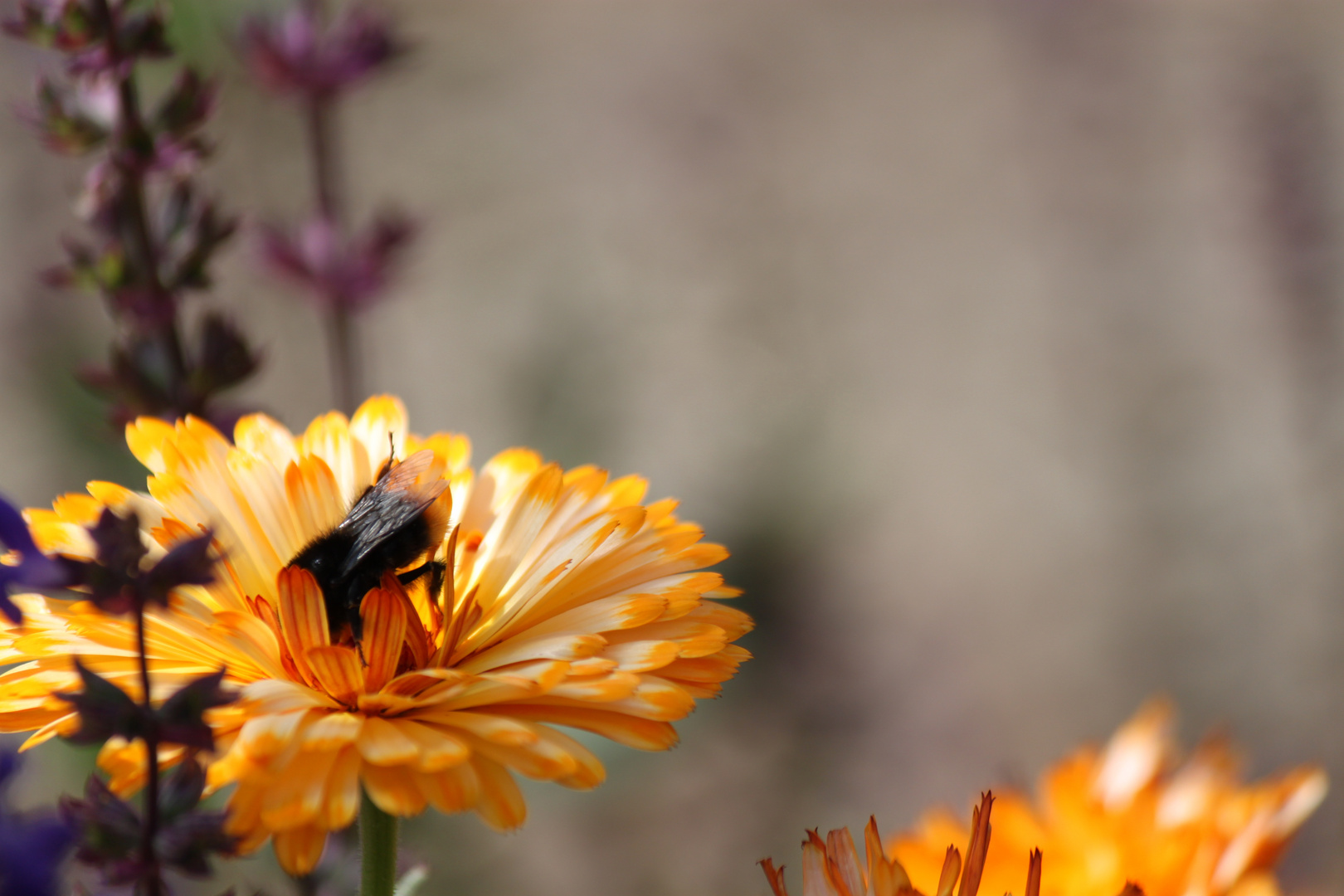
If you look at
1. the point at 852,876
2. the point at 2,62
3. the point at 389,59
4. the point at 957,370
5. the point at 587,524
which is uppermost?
the point at 2,62

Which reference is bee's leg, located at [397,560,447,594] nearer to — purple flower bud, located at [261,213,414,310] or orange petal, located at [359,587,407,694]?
orange petal, located at [359,587,407,694]

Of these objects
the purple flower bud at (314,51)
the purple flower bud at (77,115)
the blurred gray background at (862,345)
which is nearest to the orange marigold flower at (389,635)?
the purple flower bud at (77,115)

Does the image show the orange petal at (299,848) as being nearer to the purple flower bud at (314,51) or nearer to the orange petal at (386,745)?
the orange petal at (386,745)

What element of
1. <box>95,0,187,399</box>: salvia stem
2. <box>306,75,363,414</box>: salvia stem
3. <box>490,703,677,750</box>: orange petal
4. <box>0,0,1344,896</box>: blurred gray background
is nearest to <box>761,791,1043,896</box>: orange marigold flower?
<box>490,703,677,750</box>: orange petal

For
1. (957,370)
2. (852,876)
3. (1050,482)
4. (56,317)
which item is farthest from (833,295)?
(852,876)

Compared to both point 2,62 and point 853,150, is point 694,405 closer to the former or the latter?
point 853,150

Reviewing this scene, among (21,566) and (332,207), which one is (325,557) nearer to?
(21,566)
